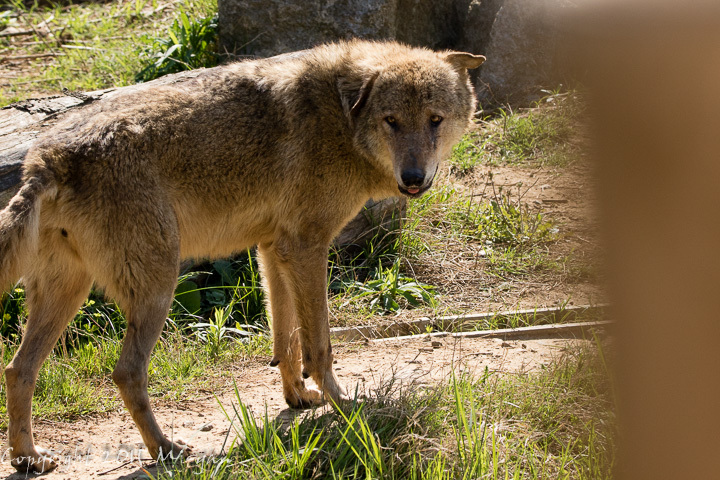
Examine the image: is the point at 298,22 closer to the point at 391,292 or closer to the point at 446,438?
the point at 391,292

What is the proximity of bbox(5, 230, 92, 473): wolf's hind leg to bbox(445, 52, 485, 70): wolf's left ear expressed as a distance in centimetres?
270

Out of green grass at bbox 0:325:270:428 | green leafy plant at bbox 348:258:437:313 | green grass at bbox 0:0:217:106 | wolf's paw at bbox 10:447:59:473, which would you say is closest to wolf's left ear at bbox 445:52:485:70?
green leafy plant at bbox 348:258:437:313

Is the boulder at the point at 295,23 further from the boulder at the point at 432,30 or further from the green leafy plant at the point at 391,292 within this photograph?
the green leafy plant at the point at 391,292

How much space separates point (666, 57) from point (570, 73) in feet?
0.65

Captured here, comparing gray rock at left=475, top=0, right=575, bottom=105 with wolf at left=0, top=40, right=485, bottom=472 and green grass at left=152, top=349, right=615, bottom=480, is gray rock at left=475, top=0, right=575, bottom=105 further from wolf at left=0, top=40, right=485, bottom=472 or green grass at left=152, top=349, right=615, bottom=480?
green grass at left=152, top=349, right=615, bottom=480

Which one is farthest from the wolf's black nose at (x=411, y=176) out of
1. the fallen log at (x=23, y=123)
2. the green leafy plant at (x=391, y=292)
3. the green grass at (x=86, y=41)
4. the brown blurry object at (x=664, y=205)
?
the green grass at (x=86, y=41)

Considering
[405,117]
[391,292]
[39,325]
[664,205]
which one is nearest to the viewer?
[664,205]

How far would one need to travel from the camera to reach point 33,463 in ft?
12.2

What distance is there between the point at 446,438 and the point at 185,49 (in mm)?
5992

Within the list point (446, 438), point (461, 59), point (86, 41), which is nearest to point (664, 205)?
point (446, 438)

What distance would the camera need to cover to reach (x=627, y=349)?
3.15 feet

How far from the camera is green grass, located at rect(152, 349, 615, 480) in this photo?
308 cm

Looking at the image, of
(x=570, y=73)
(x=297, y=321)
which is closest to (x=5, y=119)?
(x=297, y=321)

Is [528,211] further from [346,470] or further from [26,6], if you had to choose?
[26,6]
